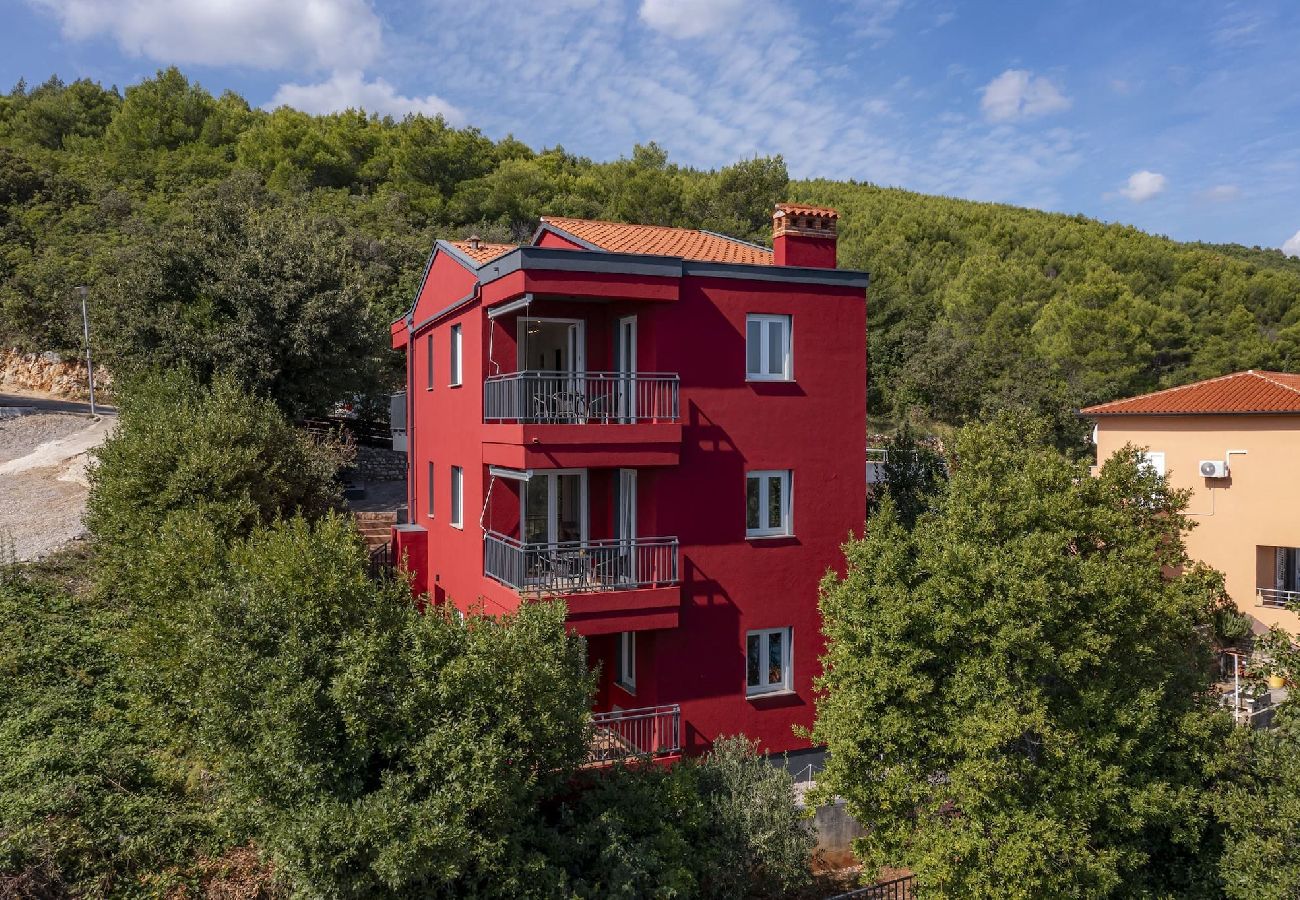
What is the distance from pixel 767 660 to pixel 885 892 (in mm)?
4323

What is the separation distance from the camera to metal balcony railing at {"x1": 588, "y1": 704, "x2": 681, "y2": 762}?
13.5m

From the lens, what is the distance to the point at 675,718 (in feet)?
46.5

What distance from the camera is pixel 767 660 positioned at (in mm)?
15477

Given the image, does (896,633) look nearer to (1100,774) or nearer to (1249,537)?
(1100,774)

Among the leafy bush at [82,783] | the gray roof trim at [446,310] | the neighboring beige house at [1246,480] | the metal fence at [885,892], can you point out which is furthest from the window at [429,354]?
the neighboring beige house at [1246,480]

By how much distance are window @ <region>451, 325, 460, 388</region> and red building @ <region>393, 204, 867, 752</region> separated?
1549 millimetres

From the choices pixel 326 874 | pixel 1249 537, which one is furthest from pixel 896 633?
pixel 1249 537

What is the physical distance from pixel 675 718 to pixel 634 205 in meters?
50.3

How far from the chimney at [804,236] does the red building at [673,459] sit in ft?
0.14

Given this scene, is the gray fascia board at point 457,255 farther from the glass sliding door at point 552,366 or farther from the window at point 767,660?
the window at point 767,660

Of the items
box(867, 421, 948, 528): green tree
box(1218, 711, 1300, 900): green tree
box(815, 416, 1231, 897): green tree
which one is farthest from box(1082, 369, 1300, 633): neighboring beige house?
box(815, 416, 1231, 897): green tree

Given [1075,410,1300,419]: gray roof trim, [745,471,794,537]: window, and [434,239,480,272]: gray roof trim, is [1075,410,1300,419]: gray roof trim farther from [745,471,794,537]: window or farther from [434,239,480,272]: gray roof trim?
[434,239,480,272]: gray roof trim

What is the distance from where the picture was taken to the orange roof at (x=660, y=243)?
16609 mm

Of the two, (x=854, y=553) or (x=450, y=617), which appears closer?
(x=450, y=617)
